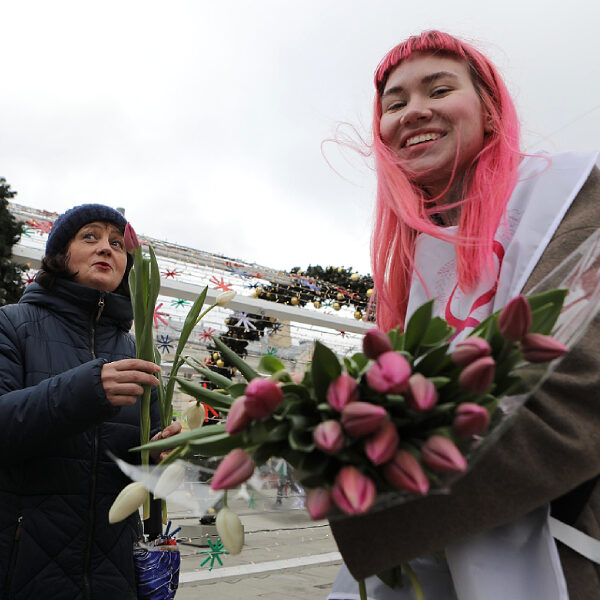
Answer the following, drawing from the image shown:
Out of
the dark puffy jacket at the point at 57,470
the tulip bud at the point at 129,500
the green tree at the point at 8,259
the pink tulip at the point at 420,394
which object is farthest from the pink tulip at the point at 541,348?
the green tree at the point at 8,259

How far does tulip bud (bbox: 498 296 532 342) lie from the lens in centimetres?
56

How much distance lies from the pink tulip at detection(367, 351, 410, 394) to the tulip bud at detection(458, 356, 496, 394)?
5cm

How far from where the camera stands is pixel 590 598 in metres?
0.73

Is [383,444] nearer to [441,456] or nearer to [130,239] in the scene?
[441,456]

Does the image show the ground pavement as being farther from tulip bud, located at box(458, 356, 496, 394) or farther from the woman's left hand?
tulip bud, located at box(458, 356, 496, 394)

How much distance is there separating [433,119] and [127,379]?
95 cm

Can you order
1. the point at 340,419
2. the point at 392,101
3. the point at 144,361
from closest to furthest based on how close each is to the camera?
1. the point at 340,419
2. the point at 392,101
3. the point at 144,361

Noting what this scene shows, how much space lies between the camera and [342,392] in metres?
0.54

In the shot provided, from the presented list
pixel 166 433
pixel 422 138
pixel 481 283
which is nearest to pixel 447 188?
pixel 422 138

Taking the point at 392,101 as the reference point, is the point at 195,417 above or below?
below

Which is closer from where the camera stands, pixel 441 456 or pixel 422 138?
pixel 441 456

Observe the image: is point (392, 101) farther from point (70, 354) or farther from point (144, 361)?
point (70, 354)

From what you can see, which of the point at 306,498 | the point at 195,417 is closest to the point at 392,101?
the point at 195,417

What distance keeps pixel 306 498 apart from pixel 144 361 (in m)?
1.03
